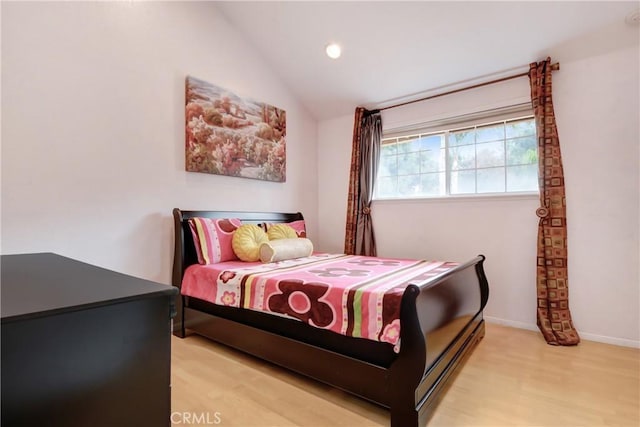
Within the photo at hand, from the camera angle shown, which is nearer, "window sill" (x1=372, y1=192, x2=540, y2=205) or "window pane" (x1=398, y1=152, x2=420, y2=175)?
"window sill" (x1=372, y1=192, x2=540, y2=205)

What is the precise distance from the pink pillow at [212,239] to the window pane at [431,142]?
2.24m

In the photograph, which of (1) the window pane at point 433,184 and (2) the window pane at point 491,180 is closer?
(2) the window pane at point 491,180

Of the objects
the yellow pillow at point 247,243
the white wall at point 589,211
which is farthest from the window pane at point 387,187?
the yellow pillow at point 247,243

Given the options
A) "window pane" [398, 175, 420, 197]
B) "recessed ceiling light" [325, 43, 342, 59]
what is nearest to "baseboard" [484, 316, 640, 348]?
"window pane" [398, 175, 420, 197]

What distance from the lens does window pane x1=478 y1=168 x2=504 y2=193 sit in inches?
121

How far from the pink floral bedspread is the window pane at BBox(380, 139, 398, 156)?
1542 mm

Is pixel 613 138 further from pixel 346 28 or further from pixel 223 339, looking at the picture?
pixel 223 339

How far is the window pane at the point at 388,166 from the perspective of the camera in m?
3.76

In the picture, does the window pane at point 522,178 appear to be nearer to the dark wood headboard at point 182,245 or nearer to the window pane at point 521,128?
the window pane at point 521,128

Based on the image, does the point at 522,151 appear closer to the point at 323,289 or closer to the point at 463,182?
the point at 463,182

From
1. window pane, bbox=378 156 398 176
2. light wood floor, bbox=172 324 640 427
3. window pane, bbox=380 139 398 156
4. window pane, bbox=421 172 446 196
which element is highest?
window pane, bbox=380 139 398 156

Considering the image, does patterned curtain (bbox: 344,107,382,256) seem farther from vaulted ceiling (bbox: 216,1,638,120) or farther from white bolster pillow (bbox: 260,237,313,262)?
white bolster pillow (bbox: 260,237,313,262)

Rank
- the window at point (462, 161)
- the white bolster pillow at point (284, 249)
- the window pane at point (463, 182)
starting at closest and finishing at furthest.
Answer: the white bolster pillow at point (284, 249)
the window at point (462, 161)
the window pane at point (463, 182)
